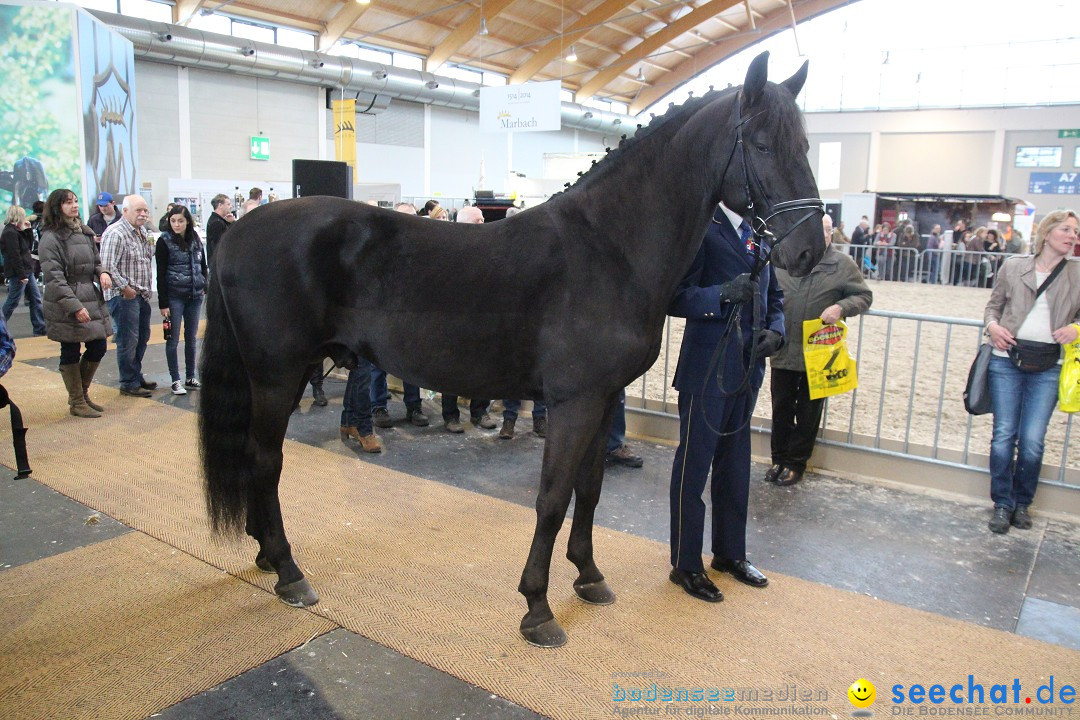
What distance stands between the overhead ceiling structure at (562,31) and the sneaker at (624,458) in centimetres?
1632

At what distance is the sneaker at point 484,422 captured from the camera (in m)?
5.90

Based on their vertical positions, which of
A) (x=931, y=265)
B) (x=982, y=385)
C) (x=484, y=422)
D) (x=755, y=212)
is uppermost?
(x=931, y=265)

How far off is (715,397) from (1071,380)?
7.66 ft

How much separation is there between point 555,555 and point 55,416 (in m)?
4.51

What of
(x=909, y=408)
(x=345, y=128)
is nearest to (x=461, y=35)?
(x=345, y=128)

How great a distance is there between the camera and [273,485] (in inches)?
120

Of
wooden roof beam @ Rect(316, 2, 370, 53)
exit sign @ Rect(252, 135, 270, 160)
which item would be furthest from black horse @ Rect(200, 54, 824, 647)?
wooden roof beam @ Rect(316, 2, 370, 53)

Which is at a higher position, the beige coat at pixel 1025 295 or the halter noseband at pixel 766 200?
the halter noseband at pixel 766 200

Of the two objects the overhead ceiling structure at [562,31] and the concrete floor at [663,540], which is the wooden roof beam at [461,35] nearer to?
the overhead ceiling structure at [562,31]

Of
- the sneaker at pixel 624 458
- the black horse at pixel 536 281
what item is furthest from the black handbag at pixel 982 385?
the black horse at pixel 536 281

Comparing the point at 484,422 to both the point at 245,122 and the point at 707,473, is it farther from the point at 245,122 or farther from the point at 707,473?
the point at 245,122

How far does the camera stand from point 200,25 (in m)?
17.3

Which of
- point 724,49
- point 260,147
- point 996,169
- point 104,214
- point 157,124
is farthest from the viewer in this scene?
point 724,49

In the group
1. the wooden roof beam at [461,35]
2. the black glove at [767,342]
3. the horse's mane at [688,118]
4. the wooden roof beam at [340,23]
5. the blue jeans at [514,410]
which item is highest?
the wooden roof beam at [461,35]
